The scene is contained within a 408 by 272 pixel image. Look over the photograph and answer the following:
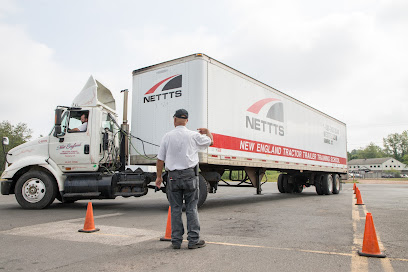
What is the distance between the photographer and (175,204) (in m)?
4.36

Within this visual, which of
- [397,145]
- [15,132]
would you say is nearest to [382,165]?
[397,145]

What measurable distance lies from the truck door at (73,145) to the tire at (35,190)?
54 cm

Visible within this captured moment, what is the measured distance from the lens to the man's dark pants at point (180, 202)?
169 inches

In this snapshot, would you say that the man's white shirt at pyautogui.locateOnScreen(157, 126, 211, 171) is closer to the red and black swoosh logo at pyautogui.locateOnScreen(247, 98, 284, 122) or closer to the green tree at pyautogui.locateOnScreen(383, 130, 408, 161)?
the red and black swoosh logo at pyautogui.locateOnScreen(247, 98, 284, 122)

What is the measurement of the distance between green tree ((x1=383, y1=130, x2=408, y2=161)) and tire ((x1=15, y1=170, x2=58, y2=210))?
496 ft

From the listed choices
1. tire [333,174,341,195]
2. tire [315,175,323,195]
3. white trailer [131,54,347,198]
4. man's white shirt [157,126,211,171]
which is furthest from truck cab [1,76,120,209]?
tire [333,174,341,195]

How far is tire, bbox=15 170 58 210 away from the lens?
8.88 m

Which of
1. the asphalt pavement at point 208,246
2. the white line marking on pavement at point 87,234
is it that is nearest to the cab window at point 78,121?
the asphalt pavement at point 208,246

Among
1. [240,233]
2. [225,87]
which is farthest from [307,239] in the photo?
[225,87]

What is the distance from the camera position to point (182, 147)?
4.44 metres

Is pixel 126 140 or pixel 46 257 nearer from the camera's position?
pixel 46 257

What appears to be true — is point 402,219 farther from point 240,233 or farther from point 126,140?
point 126,140

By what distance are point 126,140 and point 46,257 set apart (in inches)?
234

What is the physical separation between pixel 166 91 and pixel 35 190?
434 cm
